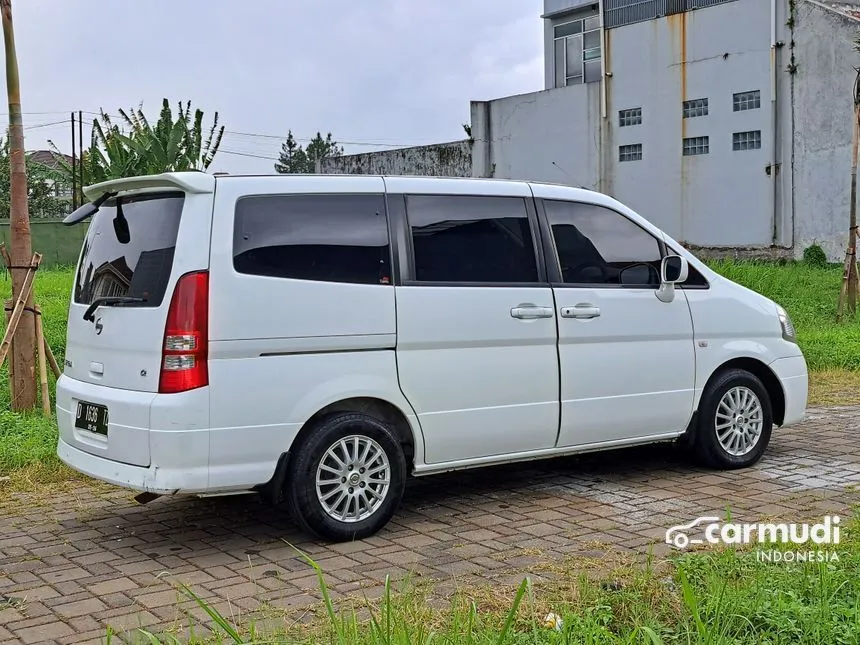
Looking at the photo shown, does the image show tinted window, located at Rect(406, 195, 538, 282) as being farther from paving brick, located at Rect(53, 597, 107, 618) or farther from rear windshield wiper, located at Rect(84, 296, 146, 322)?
paving brick, located at Rect(53, 597, 107, 618)

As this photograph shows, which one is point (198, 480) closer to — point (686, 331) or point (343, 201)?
point (343, 201)

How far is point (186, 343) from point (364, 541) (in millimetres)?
1490

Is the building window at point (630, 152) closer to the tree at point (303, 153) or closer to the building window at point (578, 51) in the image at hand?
the building window at point (578, 51)

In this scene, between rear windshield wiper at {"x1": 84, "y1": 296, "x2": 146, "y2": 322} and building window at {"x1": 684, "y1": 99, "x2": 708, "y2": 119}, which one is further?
building window at {"x1": 684, "y1": 99, "x2": 708, "y2": 119}

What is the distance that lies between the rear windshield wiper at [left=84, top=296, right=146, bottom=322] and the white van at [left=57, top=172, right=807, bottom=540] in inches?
0.6

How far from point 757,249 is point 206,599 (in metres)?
25.4

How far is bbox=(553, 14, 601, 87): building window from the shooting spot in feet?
112

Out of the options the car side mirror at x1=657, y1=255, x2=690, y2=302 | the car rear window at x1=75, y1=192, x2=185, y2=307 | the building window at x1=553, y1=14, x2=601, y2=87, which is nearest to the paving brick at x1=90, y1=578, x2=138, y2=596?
the car rear window at x1=75, y1=192, x2=185, y2=307

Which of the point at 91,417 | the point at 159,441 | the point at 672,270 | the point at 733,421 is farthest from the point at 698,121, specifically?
the point at 159,441

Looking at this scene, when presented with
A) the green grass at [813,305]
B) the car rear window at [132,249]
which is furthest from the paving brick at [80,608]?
the green grass at [813,305]

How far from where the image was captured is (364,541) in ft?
18.7

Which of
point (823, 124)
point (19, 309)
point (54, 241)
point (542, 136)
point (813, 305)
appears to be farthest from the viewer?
point (542, 136)

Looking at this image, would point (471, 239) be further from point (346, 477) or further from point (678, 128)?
point (678, 128)

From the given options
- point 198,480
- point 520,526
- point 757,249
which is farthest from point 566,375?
point 757,249
